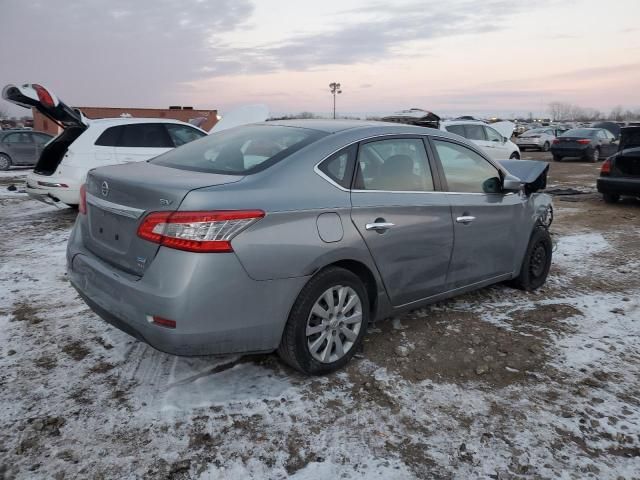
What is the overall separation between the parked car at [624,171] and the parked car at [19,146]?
16.4 meters

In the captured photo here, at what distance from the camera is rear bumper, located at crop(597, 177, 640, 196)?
383 inches

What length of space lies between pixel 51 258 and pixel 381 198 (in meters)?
4.25

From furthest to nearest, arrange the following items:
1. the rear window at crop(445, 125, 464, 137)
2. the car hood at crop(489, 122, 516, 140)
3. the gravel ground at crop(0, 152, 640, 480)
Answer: the car hood at crop(489, 122, 516, 140) < the rear window at crop(445, 125, 464, 137) < the gravel ground at crop(0, 152, 640, 480)

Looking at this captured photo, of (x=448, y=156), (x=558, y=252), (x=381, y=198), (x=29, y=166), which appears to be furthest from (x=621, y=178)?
(x=29, y=166)

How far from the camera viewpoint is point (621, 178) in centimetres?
994

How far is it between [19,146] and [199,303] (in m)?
17.6

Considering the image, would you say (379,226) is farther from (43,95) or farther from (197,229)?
(43,95)

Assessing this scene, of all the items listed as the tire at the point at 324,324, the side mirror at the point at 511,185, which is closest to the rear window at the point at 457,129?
the side mirror at the point at 511,185

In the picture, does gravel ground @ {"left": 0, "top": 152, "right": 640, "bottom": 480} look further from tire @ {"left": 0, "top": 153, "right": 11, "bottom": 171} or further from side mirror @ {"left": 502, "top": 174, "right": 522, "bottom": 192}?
tire @ {"left": 0, "top": 153, "right": 11, "bottom": 171}

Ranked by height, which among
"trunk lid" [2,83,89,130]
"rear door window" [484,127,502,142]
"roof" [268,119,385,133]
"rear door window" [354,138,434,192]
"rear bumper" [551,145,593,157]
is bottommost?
"rear bumper" [551,145,593,157]

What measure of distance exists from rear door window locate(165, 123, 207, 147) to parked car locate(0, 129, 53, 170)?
34.2ft

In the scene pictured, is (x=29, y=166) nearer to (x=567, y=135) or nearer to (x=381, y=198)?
(x=381, y=198)

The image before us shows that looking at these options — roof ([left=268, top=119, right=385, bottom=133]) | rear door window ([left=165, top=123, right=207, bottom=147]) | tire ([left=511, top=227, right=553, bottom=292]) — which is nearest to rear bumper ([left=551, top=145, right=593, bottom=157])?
rear door window ([left=165, top=123, right=207, bottom=147])

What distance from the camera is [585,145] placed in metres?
20.6
